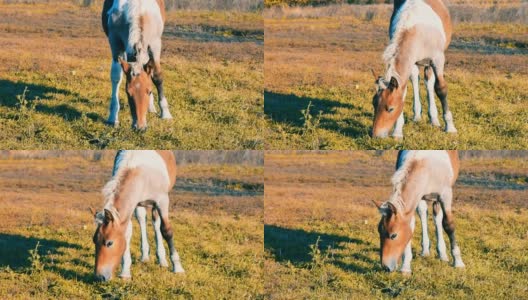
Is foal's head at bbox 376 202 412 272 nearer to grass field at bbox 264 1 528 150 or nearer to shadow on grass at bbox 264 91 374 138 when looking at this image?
grass field at bbox 264 1 528 150

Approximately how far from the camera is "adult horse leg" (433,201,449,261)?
14.7m

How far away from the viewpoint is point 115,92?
47.8 feet

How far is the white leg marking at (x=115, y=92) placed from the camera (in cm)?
1459

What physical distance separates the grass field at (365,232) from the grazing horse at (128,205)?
2116mm

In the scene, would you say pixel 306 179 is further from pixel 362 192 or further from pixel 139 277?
pixel 139 277

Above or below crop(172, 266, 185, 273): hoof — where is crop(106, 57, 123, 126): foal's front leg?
above

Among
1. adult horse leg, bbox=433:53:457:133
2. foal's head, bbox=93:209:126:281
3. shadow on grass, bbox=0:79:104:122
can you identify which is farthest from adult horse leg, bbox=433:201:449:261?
shadow on grass, bbox=0:79:104:122

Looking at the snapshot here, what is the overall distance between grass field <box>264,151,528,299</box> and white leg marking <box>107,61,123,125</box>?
372 cm

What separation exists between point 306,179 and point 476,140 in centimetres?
712

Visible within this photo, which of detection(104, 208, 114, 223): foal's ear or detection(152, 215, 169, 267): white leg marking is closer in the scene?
detection(104, 208, 114, 223): foal's ear

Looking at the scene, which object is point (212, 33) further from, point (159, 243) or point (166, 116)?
point (159, 243)

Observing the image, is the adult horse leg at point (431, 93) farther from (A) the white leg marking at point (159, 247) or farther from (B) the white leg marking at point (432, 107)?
(A) the white leg marking at point (159, 247)

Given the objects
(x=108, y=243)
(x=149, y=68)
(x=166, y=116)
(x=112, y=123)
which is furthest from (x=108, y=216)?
(x=166, y=116)

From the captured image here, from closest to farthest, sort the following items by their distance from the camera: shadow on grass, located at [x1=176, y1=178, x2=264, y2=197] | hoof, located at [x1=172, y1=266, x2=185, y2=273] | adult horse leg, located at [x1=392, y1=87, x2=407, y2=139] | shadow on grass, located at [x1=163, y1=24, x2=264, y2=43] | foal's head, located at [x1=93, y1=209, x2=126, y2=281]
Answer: foal's head, located at [x1=93, y1=209, x2=126, y2=281], adult horse leg, located at [x1=392, y1=87, x2=407, y2=139], hoof, located at [x1=172, y1=266, x2=185, y2=273], shadow on grass, located at [x1=176, y1=178, x2=264, y2=197], shadow on grass, located at [x1=163, y1=24, x2=264, y2=43]
